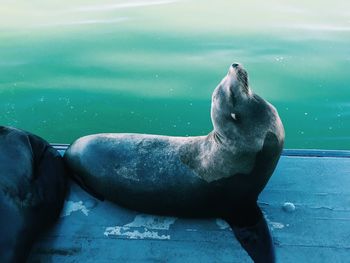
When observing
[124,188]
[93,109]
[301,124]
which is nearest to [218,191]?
[124,188]

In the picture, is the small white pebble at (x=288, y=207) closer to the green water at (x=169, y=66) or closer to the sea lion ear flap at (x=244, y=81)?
the sea lion ear flap at (x=244, y=81)

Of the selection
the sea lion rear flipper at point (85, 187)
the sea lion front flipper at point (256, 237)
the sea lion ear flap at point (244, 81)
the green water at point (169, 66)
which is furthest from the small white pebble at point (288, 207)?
the green water at point (169, 66)

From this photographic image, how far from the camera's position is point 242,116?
2.92 meters

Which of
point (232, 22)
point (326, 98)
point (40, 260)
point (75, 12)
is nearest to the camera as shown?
point (40, 260)

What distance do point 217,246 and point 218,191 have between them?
337 millimetres

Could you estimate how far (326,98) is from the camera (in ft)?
20.8

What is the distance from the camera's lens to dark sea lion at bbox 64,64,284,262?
2.92 metres

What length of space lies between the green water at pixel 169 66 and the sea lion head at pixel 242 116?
9.26ft

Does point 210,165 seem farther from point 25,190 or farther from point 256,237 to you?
point 25,190

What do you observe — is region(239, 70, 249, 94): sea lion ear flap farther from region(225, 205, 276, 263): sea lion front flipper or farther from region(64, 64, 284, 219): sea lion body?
region(225, 205, 276, 263): sea lion front flipper

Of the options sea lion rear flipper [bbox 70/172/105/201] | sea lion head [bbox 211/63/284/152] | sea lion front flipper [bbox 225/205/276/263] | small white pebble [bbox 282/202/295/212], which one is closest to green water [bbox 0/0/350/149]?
sea lion rear flipper [bbox 70/172/105/201]

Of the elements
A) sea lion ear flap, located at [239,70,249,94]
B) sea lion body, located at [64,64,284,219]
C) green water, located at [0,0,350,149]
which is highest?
sea lion ear flap, located at [239,70,249,94]

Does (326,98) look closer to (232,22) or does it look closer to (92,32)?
(232,22)

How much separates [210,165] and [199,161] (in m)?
0.09
